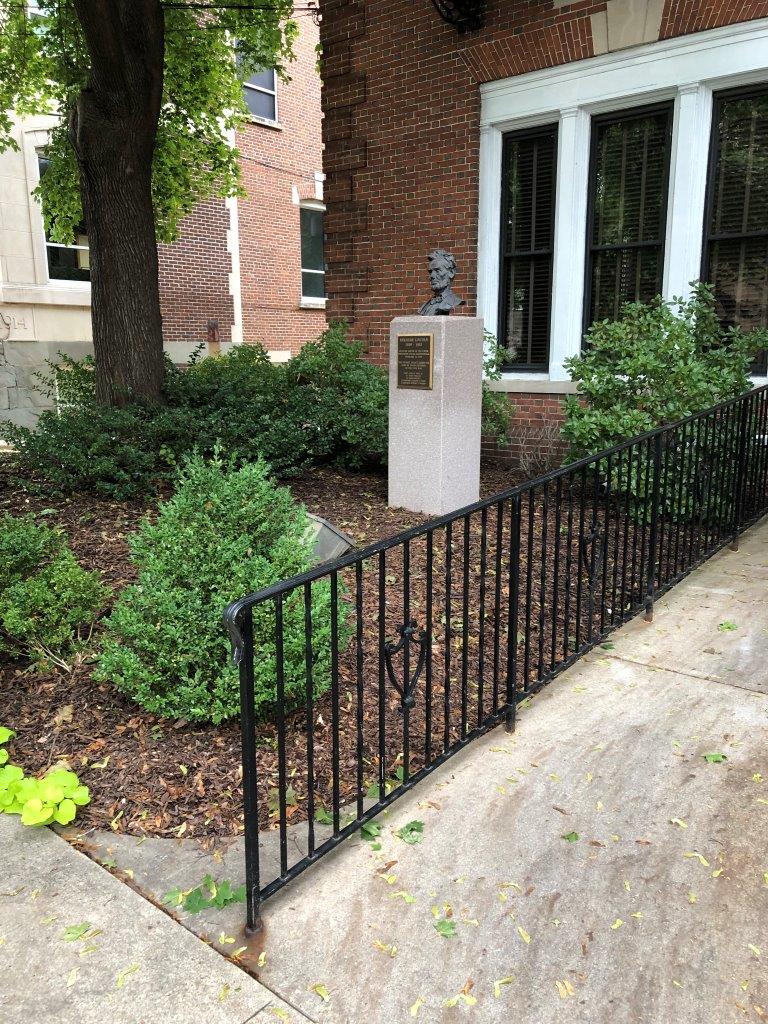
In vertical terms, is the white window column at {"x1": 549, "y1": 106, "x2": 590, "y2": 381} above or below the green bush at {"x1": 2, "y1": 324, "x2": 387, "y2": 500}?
above

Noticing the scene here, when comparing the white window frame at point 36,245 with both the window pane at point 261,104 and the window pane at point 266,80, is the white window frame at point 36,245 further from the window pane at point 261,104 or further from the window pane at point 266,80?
the window pane at point 266,80

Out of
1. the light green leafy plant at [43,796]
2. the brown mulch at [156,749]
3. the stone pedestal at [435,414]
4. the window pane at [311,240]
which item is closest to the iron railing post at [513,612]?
the brown mulch at [156,749]

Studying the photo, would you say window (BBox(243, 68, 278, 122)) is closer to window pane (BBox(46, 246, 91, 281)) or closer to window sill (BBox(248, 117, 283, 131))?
window sill (BBox(248, 117, 283, 131))

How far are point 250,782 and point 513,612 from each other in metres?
A: 1.43

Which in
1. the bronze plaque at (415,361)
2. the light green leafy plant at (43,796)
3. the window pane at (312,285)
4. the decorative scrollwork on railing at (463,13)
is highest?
the decorative scrollwork on railing at (463,13)

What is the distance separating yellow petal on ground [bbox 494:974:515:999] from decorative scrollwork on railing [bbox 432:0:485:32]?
8.83 metres

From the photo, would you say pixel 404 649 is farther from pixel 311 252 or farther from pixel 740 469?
pixel 311 252

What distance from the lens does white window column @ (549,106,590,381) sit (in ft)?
→ 26.5

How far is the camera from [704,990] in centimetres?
212

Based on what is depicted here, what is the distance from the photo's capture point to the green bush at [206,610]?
10.7ft

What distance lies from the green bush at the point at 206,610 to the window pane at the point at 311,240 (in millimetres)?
17817

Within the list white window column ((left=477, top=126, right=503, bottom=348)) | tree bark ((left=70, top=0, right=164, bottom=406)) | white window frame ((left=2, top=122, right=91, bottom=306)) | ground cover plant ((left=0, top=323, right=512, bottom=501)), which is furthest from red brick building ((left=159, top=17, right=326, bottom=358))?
white window column ((left=477, top=126, right=503, bottom=348))

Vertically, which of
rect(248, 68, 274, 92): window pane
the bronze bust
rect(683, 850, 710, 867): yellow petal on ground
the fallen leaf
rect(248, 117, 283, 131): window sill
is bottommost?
the fallen leaf

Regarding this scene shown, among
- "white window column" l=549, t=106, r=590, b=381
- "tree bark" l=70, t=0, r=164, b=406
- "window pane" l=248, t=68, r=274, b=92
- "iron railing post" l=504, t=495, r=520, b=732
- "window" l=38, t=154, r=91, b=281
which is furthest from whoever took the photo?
"window pane" l=248, t=68, r=274, b=92
